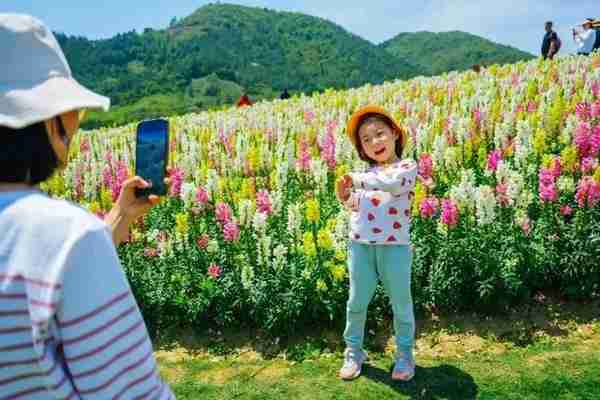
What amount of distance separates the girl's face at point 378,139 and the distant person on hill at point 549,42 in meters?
16.3

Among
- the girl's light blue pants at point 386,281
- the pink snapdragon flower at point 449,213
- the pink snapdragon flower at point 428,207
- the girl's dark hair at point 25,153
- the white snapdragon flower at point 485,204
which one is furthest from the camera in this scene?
the pink snapdragon flower at point 428,207

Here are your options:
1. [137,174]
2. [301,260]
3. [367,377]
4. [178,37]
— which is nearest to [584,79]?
[301,260]

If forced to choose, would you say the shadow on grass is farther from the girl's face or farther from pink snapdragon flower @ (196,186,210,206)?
the girl's face

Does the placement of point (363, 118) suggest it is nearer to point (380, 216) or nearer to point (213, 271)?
point (380, 216)

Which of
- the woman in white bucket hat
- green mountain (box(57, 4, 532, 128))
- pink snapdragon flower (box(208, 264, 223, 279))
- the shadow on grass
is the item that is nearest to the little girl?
the shadow on grass

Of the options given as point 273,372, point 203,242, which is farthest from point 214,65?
point 273,372

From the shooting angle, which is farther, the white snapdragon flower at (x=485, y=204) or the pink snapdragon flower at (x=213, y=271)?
the pink snapdragon flower at (x=213, y=271)

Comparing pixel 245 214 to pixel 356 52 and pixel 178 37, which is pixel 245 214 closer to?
pixel 356 52

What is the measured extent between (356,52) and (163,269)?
179901 mm

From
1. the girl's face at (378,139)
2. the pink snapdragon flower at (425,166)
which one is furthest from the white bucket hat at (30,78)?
the pink snapdragon flower at (425,166)

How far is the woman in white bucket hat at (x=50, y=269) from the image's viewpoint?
1122mm

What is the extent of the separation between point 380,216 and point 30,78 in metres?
2.60

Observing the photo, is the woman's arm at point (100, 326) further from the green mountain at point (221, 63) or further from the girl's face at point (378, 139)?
the green mountain at point (221, 63)

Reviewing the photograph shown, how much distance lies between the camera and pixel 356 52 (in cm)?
17838
